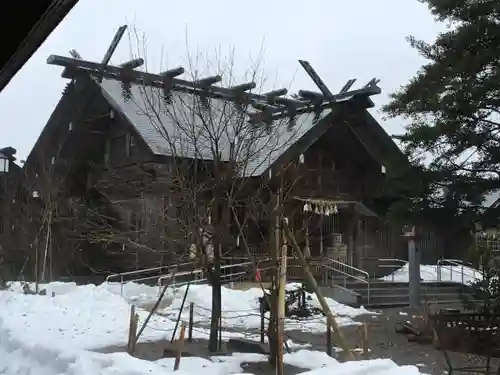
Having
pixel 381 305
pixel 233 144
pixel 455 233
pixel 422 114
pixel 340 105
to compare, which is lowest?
pixel 381 305

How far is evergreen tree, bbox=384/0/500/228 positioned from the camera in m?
10.5

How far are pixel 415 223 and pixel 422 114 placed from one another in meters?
1.91

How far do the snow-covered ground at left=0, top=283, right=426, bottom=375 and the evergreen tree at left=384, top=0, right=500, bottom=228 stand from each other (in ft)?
11.5

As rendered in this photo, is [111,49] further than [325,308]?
Yes

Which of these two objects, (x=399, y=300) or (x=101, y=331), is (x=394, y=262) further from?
(x=101, y=331)

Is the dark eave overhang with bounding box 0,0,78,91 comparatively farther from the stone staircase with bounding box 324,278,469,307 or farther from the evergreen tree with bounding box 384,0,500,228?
the stone staircase with bounding box 324,278,469,307

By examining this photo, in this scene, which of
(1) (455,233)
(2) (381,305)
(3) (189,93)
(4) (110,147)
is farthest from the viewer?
(4) (110,147)

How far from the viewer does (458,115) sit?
425 inches

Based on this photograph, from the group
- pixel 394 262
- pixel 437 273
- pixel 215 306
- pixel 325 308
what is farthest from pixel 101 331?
pixel 394 262

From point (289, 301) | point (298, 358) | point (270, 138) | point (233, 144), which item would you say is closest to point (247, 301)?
point (289, 301)

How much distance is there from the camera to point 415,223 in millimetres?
11266

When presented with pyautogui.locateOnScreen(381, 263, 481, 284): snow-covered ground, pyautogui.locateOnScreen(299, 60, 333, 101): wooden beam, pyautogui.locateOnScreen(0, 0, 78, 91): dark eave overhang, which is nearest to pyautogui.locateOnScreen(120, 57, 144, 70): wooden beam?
pyautogui.locateOnScreen(299, 60, 333, 101): wooden beam

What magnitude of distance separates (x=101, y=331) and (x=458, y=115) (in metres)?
7.00

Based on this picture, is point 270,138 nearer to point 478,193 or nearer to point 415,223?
point 415,223
